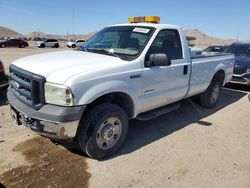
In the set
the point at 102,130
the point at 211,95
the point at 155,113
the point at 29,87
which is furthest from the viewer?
the point at 211,95

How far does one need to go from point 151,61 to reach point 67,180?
213cm

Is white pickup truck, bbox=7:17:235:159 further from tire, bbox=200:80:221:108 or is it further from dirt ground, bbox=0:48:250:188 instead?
tire, bbox=200:80:221:108

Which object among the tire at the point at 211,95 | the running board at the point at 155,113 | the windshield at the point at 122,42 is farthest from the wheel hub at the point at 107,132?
the tire at the point at 211,95

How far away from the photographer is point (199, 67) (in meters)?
5.30

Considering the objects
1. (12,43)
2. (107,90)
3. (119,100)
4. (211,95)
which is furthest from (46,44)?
(107,90)


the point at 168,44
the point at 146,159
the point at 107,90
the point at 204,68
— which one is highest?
the point at 168,44

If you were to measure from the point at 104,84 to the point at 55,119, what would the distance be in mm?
795

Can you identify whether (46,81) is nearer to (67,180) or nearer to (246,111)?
(67,180)

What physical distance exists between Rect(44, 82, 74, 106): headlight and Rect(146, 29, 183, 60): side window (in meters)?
1.59

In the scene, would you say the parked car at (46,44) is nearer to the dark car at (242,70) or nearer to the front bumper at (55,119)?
the dark car at (242,70)

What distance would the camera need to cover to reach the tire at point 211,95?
623cm

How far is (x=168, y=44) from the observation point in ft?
15.2

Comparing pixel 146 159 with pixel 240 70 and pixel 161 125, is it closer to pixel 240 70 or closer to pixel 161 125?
pixel 161 125

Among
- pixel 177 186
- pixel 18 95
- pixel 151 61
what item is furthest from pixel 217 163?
pixel 18 95
